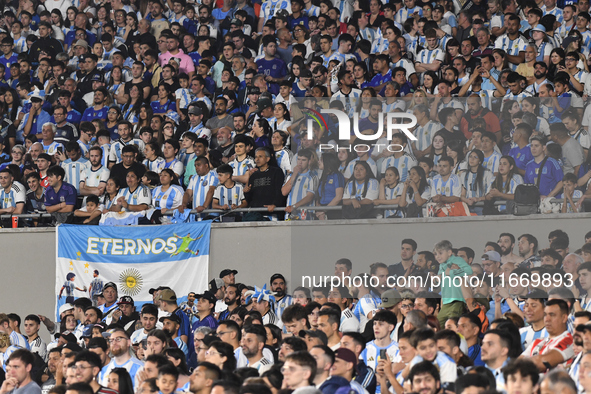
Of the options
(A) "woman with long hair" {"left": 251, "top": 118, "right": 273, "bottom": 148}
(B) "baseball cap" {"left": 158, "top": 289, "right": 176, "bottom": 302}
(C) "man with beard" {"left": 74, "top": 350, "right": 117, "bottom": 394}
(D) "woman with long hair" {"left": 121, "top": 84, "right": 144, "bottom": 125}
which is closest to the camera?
(C) "man with beard" {"left": 74, "top": 350, "right": 117, "bottom": 394}

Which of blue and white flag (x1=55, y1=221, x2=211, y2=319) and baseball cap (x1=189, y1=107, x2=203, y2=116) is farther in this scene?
baseball cap (x1=189, y1=107, x2=203, y2=116)

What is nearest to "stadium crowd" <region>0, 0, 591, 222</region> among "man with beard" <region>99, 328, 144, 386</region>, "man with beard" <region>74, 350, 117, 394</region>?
"man with beard" <region>99, 328, 144, 386</region>

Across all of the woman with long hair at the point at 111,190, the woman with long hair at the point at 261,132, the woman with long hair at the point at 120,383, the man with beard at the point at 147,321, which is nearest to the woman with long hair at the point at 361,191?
the woman with long hair at the point at 261,132

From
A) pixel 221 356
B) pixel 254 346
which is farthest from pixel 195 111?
pixel 221 356

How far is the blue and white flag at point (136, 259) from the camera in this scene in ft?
47.9

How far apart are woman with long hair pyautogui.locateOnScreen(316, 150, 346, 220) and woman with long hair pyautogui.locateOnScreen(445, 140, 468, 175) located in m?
1.64

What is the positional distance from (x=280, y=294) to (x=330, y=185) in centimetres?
200

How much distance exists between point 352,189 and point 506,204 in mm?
2251

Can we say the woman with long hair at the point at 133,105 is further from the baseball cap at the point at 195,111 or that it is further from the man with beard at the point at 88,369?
the man with beard at the point at 88,369

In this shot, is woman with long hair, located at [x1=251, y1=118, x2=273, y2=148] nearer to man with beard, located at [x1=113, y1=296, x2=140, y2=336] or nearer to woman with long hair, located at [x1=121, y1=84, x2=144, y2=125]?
woman with long hair, located at [x1=121, y1=84, x2=144, y2=125]

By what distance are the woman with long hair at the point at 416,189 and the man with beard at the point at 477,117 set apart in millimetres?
971

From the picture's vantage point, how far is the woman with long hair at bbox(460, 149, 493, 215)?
42.2 feet

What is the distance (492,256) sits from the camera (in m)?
11.6

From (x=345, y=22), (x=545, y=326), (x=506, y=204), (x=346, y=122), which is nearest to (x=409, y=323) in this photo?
(x=545, y=326)
